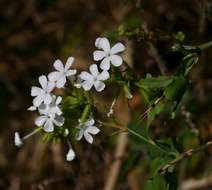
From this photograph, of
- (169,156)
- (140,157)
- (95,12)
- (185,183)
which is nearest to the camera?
(169,156)

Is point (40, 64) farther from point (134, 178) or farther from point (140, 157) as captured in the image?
point (140, 157)

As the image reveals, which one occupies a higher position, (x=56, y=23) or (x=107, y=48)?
(x=56, y=23)

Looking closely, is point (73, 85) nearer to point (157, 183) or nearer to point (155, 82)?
point (155, 82)

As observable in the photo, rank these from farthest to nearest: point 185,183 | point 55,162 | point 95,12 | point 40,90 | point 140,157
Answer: point 95,12 → point 55,162 → point 185,183 → point 140,157 → point 40,90

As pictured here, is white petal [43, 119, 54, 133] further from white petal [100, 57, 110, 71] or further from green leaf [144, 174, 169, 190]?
green leaf [144, 174, 169, 190]

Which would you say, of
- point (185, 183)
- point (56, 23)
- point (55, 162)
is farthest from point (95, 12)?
point (185, 183)

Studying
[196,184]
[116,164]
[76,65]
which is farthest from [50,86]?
[76,65]

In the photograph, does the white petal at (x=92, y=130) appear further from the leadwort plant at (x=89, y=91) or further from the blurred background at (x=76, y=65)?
the blurred background at (x=76, y=65)
